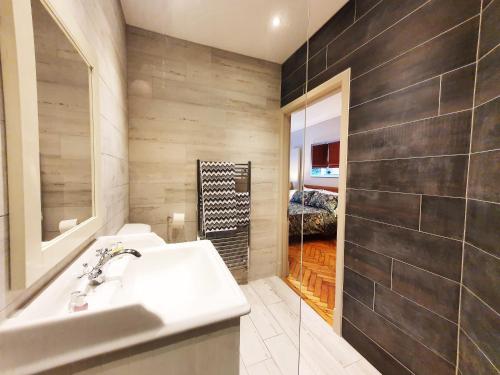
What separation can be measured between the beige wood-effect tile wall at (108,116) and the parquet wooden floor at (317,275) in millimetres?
1872

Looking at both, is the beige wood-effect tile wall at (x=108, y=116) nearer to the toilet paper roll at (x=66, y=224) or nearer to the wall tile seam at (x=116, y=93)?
the wall tile seam at (x=116, y=93)

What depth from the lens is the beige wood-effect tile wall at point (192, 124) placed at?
1.87 metres

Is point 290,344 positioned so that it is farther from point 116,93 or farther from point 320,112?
point 320,112

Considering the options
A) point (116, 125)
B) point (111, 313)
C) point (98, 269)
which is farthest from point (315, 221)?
point (111, 313)

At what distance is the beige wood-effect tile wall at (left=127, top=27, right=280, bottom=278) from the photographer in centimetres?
187

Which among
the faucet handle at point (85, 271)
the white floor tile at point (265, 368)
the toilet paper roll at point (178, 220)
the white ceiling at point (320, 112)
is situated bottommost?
the white floor tile at point (265, 368)

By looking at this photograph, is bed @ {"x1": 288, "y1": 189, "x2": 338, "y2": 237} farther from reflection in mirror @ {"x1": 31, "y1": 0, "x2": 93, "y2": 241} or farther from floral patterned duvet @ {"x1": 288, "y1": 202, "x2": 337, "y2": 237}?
reflection in mirror @ {"x1": 31, "y1": 0, "x2": 93, "y2": 241}

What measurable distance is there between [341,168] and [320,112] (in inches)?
108

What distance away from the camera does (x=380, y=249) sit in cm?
129

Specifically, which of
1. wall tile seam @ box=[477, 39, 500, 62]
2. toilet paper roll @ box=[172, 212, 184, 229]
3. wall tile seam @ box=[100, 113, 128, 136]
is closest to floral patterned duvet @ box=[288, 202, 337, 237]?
toilet paper roll @ box=[172, 212, 184, 229]

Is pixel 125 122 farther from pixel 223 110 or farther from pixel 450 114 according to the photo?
pixel 450 114

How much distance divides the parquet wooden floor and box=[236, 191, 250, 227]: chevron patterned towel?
0.91m

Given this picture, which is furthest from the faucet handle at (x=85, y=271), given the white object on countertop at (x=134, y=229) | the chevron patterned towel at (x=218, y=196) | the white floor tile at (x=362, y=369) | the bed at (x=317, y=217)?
the bed at (x=317, y=217)

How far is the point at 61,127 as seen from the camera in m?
0.74
